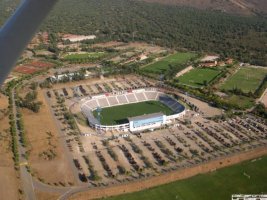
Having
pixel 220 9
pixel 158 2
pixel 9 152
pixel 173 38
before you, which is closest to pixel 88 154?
pixel 9 152

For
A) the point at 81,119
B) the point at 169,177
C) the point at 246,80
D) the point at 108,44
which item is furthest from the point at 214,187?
the point at 108,44

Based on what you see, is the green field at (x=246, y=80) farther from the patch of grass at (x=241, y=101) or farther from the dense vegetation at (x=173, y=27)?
the dense vegetation at (x=173, y=27)

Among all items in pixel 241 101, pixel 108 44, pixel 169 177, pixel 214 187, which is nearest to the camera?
pixel 214 187

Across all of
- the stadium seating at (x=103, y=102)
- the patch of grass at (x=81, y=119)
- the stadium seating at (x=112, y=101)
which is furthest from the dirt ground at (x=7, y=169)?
the stadium seating at (x=112, y=101)

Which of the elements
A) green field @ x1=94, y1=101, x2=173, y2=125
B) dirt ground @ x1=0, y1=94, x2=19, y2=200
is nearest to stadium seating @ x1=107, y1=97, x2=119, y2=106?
green field @ x1=94, y1=101, x2=173, y2=125

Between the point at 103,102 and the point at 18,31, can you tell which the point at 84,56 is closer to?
the point at 103,102

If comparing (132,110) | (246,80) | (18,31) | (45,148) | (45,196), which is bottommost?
(132,110)
